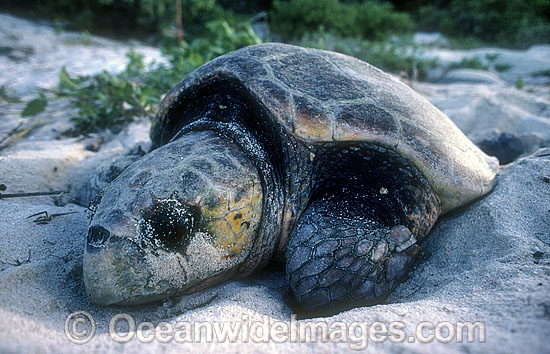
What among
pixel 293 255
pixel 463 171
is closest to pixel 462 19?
pixel 463 171

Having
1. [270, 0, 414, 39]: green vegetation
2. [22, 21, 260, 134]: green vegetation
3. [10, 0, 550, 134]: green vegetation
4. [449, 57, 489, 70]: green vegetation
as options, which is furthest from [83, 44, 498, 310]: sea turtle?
[270, 0, 414, 39]: green vegetation

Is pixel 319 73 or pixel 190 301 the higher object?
pixel 319 73

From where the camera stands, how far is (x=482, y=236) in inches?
61.1

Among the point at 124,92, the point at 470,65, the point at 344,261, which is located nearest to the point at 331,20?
the point at 470,65

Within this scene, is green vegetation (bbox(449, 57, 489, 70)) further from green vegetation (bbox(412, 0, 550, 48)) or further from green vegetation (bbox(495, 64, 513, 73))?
green vegetation (bbox(412, 0, 550, 48))

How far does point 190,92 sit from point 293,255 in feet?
3.59

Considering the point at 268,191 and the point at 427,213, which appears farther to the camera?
the point at 427,213

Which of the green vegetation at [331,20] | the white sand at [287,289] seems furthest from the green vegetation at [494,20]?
the white sand at [287,289]

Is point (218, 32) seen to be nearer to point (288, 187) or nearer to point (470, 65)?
point (288, 187)

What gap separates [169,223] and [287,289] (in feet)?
1.96

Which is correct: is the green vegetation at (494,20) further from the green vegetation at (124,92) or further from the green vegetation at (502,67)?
the green vegetation at (124,92)

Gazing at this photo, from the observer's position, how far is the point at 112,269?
3.93 ft

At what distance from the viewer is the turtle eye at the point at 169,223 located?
123cm

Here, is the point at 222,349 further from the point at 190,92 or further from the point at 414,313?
the point at 190,92
